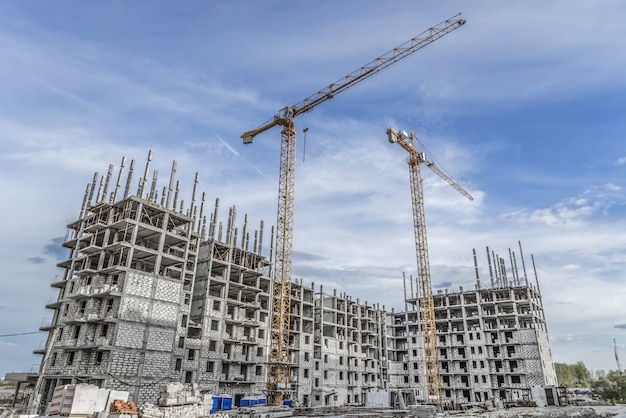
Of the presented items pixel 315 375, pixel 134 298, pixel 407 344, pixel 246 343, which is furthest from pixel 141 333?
pixel 407 344

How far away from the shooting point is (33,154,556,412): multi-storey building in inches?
1905

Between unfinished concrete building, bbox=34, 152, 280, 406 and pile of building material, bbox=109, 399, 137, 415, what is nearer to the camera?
pile of building material, bbox=109, 399, 137, 415

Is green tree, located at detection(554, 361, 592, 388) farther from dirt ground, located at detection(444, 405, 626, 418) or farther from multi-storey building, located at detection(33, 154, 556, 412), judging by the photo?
dirt ground, located at detection(444, 405, 626, 418)

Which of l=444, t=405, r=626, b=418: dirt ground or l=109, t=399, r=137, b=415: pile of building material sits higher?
l=109, t=399, r=137, b=415: pile of building material

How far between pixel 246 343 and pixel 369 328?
4154 centimetres

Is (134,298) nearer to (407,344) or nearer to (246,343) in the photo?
(246,343)

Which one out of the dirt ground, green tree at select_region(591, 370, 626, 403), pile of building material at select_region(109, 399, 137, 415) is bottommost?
the dirt ground

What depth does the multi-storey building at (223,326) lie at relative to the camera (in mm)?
48375

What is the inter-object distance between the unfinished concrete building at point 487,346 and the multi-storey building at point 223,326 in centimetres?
23

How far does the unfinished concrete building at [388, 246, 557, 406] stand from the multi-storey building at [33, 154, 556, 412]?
0.23 meters

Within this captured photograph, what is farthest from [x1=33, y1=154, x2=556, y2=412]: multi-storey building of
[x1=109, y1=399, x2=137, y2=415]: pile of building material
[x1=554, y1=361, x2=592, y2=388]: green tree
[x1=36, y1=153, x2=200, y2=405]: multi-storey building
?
[x1=554, y1=361, x2=592, y2=388]: green tree

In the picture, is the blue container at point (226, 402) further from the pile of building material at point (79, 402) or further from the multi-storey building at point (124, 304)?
the pile of building material at point (79, 402)

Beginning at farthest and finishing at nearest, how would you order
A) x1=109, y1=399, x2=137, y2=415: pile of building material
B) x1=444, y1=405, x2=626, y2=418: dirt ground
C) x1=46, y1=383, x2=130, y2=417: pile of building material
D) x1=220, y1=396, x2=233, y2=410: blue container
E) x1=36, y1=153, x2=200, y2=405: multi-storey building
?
x1=220, y1=396, x2=233, y2=410: blue container → x1=36, y1=153, x2=200, y2=405: multi-storey building → x1=444, y1=405, x2=626, y2=418: dirt ground → x1=46, y1=383, x2=130, y2=417: pile of building material → x1=109, y1=399, x2=137, y2=415: pile of building material

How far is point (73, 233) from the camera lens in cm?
6169
